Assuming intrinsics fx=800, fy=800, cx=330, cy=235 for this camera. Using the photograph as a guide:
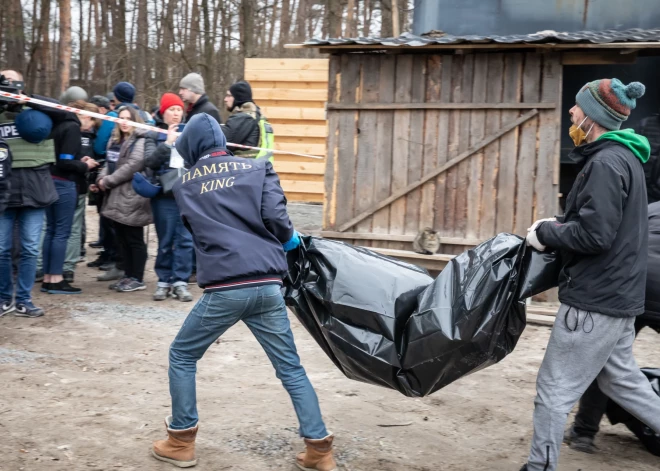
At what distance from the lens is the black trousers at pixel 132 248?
7914 mm

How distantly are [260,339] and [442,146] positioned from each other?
4876 millimetres

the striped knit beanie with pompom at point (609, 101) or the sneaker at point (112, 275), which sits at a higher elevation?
the striped knit beanie with pompom at point (609, 101)

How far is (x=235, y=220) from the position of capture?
3.80m

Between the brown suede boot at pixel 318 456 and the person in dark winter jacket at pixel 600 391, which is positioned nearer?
the brown suede boot at pixel 318 456

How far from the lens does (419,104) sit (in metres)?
8.40

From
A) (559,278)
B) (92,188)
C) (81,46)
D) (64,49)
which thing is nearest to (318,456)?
(559,278)

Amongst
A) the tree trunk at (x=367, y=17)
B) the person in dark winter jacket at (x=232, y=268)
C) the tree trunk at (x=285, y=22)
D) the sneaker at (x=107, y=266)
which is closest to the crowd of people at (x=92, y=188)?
the sneaker at (x=107, y=266)

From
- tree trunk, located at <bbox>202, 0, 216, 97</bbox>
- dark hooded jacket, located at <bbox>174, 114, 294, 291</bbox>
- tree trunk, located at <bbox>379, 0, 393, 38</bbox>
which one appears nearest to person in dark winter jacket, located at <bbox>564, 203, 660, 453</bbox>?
dark hooded jacket, located at <bbox>174, 114, 294, 291</bbox>

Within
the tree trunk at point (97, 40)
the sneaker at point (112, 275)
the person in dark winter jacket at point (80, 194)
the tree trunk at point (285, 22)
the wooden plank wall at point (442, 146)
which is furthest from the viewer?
the tree trunk at point (285, 22)

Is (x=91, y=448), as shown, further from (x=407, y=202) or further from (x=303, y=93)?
(x=303, y=93)

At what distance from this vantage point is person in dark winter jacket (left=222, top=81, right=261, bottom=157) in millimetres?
7988

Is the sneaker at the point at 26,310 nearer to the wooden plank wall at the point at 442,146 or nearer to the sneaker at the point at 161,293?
the sneaker at the point at 161,293

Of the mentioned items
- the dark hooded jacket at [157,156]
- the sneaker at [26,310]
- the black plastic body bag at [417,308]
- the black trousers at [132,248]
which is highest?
the dark hooded jacket at [157,156]

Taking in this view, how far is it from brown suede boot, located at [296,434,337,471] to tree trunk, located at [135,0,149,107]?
1543 cm
